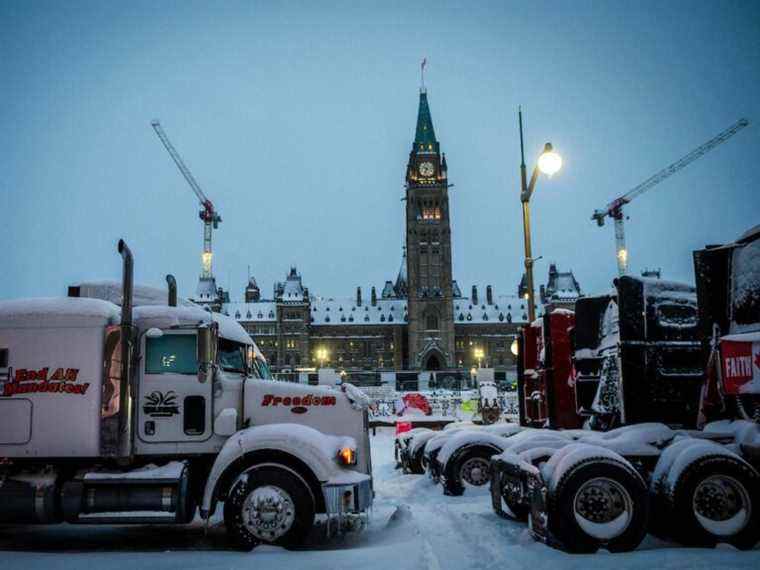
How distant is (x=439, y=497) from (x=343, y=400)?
3.83 metres

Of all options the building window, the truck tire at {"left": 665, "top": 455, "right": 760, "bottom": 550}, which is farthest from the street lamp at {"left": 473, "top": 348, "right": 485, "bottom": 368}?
the truck tire at {"left": 665, "top": 455, "right": 760, "bottom": 550}

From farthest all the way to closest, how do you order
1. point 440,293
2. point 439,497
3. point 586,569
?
point 440,293 → point 439,497 → point 586,569

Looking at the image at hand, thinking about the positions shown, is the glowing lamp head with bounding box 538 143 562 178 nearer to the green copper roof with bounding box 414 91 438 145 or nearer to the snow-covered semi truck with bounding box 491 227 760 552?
the snow-covered semi truck with bounding box 491 227 760 552

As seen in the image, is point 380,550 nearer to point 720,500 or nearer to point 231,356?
point 231,356

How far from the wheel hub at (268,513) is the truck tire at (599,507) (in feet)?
9.93

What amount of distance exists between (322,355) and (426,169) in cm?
4071

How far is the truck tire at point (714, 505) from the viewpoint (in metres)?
6.80

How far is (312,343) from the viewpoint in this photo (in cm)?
11650

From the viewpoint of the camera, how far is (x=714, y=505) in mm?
6910

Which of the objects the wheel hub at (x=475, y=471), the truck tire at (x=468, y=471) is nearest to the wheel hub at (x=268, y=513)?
the truck tire at (x=468, y=471)

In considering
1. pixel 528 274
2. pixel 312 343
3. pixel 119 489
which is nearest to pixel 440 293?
pixel 312 343

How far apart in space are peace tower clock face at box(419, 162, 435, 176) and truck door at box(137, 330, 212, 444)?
113m

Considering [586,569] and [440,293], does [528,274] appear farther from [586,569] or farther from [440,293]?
[440,293]

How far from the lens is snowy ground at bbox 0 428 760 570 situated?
20.8 feet
